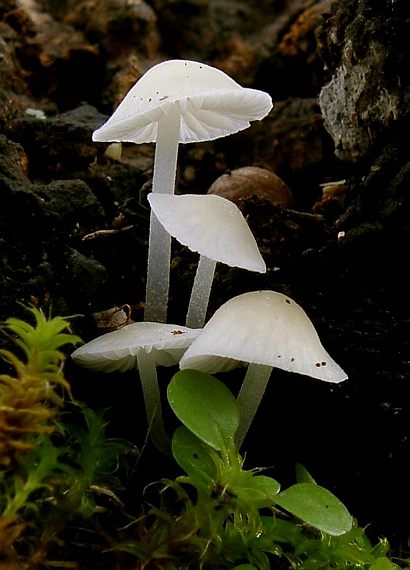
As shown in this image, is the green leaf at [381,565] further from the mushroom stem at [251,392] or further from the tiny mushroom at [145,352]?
the tiny mushroom at [145,352]

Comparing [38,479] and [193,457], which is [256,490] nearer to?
[193,457]

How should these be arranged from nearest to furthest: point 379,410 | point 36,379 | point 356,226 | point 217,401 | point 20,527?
point 20,527 → point 36,379 → point 217,401 → point 379,410 → point 356,226

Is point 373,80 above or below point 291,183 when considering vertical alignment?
above

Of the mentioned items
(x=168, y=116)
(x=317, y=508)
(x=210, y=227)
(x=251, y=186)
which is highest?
(x=168, y=116)

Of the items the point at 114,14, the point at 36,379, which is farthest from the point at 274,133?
the point at 36,379

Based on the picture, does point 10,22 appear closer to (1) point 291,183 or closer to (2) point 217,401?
(1) point 291,183

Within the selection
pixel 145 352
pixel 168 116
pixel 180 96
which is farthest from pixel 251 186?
pixel 145 352

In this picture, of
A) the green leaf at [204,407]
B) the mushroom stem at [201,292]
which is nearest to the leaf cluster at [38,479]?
the green leaf at [204,407]

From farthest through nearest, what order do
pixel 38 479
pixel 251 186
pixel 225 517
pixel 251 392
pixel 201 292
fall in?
pixel 251 186
pixel 201 292
pixel 251 392
pixel 225 517
pixel 38 479

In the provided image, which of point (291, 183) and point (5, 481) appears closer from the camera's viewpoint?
point (5, 481)
